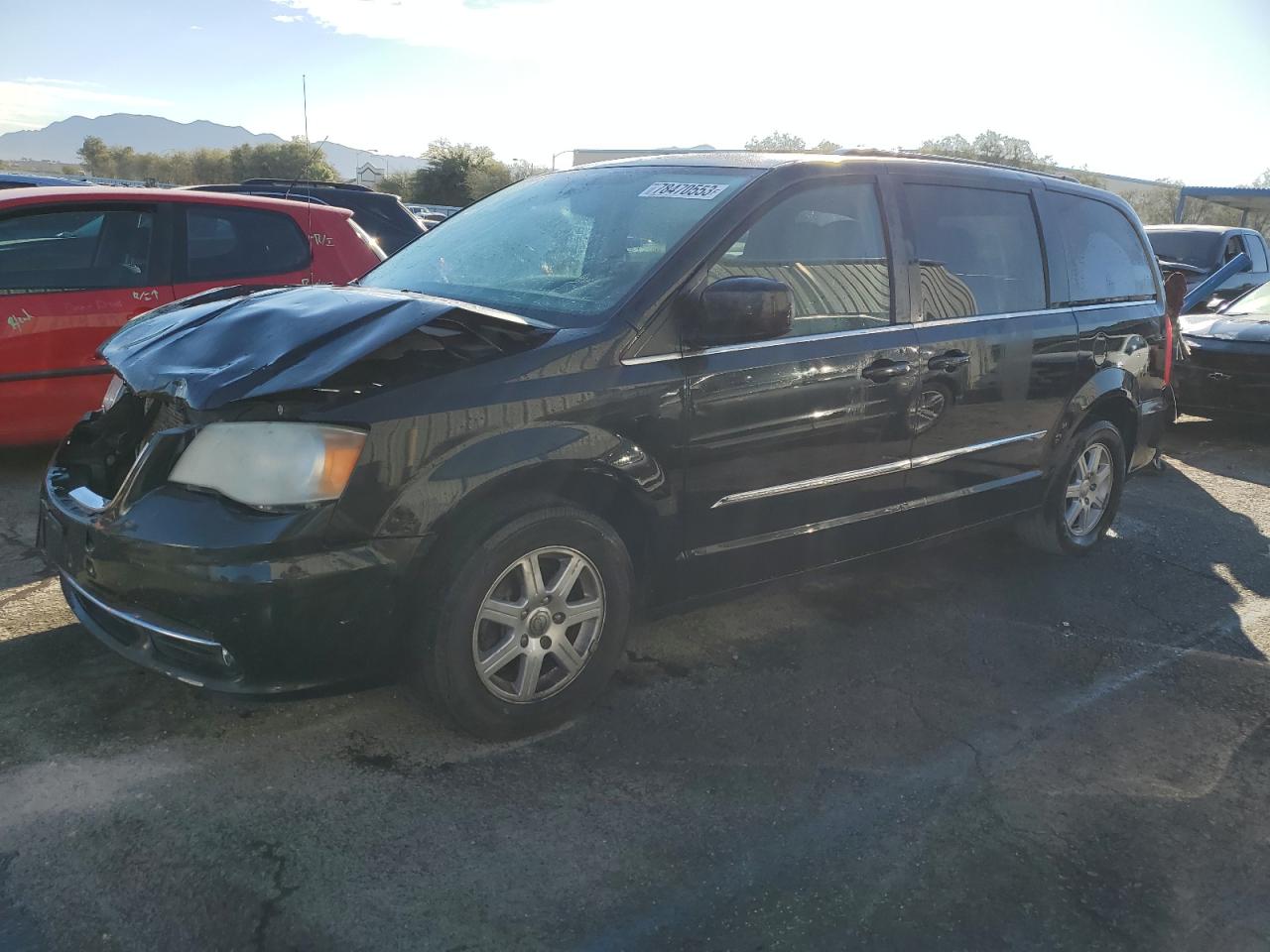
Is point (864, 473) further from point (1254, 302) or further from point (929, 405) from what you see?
point (1254, 302)

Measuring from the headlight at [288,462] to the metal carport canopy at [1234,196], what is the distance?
2642 centimetres

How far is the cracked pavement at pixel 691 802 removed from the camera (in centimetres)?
229

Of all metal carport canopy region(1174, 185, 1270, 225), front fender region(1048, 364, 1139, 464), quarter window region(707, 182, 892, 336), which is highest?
metal carport canopy region(1174, 185, 1270, 225)


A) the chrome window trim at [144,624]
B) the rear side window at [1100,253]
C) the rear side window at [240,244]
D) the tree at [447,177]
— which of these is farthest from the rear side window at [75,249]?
the tree at [447,177]

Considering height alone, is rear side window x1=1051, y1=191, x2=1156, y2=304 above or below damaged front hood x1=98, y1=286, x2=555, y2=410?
above

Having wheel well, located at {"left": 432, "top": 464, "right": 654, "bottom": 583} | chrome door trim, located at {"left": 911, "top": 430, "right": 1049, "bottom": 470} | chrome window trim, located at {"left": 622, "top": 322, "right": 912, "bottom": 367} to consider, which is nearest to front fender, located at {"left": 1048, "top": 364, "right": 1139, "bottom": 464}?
chrome door trim, located at {"left": 911, "top": 430, "right": 1049, "bottom": 470}

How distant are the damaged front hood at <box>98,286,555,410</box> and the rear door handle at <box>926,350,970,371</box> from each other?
1675mm

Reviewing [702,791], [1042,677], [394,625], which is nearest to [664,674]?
[702,791]

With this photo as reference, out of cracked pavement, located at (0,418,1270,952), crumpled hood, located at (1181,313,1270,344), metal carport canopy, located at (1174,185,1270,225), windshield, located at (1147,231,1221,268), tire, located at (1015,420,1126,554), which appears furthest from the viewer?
metal carport canopy, located at (1174,185,1270,225)

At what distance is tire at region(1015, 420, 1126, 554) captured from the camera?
4883 millimetres

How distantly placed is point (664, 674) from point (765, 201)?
1698mm

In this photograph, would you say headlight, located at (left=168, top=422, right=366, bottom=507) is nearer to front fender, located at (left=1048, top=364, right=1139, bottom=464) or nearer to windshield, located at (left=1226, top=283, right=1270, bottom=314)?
front fender, located at (left=1048, top=364, right=1139, bottom=464)

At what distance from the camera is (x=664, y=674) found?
3.54 metres

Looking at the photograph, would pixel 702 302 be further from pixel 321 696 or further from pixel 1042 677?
pixel 1042 677
